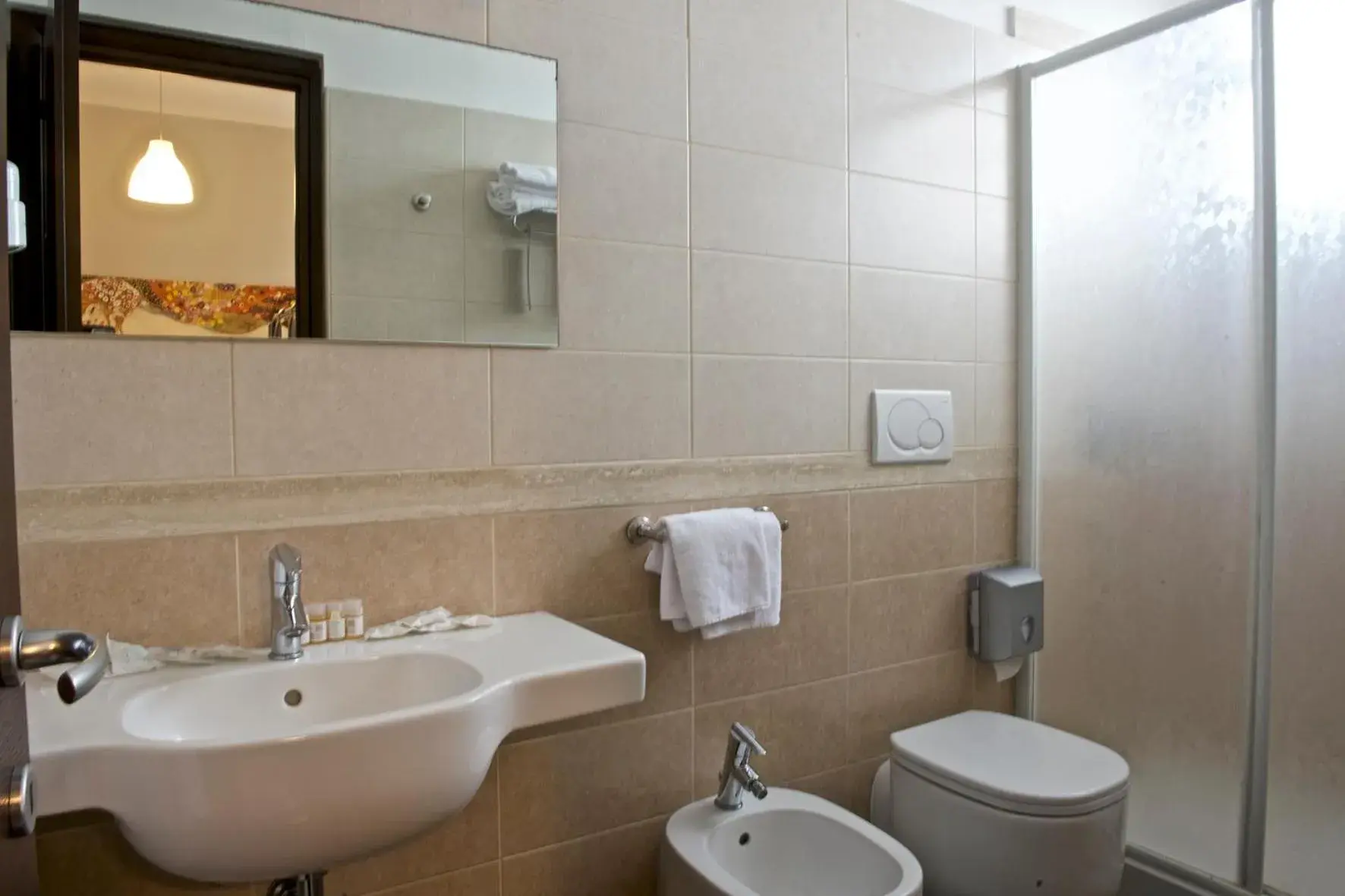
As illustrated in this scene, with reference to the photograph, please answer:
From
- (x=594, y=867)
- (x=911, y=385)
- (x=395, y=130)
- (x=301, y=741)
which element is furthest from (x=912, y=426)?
(x=301, y=741)

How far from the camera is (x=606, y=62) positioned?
1509 millimetres

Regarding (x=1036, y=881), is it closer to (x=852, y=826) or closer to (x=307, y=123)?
(x=852, y=826)

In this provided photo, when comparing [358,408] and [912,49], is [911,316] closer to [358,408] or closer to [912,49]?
[912,49]

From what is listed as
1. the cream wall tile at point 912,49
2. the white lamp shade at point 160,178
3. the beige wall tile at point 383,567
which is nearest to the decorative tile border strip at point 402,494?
the beige wall tile at point 383,567

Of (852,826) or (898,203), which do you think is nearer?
(852,826)

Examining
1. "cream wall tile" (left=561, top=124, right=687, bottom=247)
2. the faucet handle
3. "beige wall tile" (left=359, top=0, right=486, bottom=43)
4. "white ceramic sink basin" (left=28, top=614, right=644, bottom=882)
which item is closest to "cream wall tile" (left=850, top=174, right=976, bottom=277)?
"cream wall tile" (left=561, top=124, right=687, bottom=247)

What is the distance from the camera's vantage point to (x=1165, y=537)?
5.97ft

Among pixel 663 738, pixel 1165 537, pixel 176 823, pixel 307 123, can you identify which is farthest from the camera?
pixel 1165 537

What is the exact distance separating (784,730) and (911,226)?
1.07m

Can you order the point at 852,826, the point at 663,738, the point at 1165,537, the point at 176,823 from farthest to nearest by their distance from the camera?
the point at 1165,537, the point at 663,738, the point at 852,826, the point at 176,823

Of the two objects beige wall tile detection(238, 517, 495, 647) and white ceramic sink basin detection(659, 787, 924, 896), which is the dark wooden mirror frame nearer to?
beige wall tile detection(238, 517, 495, 647)

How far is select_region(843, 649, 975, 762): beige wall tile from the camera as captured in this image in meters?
1.85

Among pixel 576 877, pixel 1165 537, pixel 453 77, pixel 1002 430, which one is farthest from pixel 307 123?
pixel 1165 537

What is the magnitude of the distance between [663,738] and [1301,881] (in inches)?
46.6
